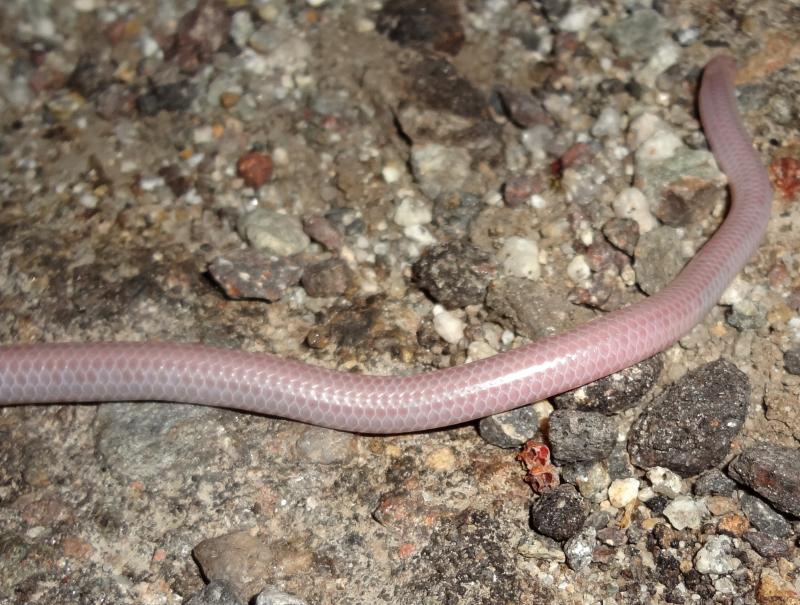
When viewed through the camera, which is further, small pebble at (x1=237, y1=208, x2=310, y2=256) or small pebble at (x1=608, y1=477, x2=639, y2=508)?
small pebble at (x1=237, y1=208, x2=310, y2=256)

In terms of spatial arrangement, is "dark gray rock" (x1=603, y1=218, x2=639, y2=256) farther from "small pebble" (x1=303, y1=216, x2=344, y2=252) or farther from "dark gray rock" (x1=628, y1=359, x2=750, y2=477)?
"small pebble" (x1=303, y1=216, x2=344, y2=252)

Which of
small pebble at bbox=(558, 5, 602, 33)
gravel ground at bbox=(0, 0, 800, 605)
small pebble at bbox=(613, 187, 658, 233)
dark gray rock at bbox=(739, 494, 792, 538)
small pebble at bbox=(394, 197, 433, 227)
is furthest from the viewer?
small pebble at bbox=(558, 5, 602, 33)

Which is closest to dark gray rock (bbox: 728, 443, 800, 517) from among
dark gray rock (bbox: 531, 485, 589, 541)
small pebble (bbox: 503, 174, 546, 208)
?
dark gray rock (bbox: 531, 485, 589, 541)

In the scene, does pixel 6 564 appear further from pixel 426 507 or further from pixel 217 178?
pixel 217 178

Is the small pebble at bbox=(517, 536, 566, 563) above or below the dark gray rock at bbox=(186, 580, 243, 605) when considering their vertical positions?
above

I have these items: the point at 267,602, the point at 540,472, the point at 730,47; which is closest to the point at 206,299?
the point at 267,602

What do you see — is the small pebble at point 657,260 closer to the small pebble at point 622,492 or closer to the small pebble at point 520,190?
the small pebble at point 520,190

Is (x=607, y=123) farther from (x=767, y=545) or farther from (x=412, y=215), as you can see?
(x=767, y=545)

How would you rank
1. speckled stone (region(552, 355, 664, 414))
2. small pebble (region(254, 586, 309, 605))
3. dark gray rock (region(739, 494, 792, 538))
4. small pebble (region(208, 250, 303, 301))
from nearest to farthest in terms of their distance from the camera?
small pebble (region(254, 586, 309, 605)) < dark gray rock (region(739, 494, 792, 538)) < speckled stone (region(552, 355, 664, 414)) < small pebble (region(208, 250, 303, 301))
